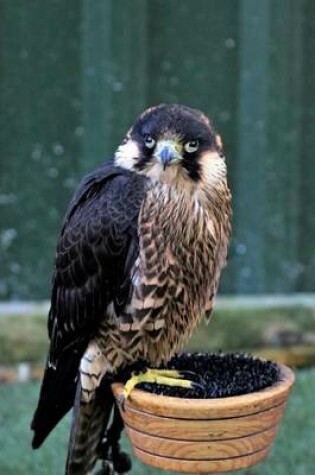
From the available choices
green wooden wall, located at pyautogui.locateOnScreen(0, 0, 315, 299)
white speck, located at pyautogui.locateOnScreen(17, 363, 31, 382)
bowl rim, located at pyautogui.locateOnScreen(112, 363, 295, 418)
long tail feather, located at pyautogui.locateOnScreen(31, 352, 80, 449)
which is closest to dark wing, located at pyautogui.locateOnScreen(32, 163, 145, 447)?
long tail feather, located at pyautogui.locateOnScreen(31, 352, 80, 449)

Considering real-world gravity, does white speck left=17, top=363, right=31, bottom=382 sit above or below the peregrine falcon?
below

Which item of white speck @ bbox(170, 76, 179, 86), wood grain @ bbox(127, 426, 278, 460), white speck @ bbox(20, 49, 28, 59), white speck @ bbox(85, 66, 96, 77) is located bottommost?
wood grain @ bbox(127, 426, 278, 460)

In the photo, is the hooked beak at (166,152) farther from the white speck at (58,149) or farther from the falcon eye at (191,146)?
the white speck at (58,149)

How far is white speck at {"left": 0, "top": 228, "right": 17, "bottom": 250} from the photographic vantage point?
11.8ft

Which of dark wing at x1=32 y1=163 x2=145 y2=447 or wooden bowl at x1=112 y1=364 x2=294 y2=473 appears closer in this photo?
wooden bowl at x1=112 y1=364 x2=294 y2=473

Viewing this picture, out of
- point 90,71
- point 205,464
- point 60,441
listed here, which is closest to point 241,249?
point 90,71

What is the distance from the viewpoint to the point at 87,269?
193cm

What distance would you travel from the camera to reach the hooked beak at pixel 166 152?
1.76 m

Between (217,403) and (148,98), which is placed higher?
(148,98)

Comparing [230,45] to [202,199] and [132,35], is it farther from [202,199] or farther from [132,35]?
[202,199]

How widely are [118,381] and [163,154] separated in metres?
0.53

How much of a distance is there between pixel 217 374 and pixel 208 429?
0.26 m

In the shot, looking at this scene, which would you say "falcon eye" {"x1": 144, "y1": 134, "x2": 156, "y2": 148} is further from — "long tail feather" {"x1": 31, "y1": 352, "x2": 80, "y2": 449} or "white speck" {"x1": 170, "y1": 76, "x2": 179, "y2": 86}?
"white speck" {"x1": 170, "y1": 76, "x2": 179, "y2": 86}

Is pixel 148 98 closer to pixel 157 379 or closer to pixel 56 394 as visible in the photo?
pixel 56 394
